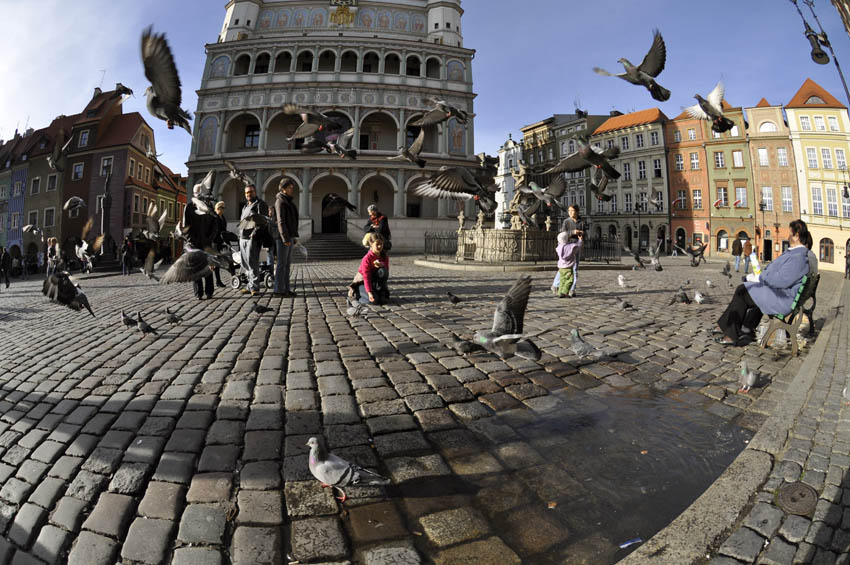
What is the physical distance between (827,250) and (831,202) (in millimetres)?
4219

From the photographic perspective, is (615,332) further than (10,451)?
Yes

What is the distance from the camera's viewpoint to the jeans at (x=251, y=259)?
8375 mm

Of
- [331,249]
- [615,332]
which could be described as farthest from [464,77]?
[615,332]

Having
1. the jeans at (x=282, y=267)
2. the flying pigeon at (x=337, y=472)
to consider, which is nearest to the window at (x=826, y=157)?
the jeans at (x=282, y=267)

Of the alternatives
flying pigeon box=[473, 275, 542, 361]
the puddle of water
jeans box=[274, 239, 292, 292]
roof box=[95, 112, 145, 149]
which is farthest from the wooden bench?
roof box=[95, 112, 145, 149]

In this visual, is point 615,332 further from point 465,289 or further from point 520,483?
point 465,289

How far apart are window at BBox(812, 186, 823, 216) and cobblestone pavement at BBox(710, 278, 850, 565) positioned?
154ft

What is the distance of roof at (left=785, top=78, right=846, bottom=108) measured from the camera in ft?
120

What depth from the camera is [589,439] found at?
2424mm

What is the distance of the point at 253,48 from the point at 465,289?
1541 inches

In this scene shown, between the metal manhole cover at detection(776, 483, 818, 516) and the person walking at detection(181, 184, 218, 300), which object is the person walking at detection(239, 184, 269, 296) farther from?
the metal manhole cover at detection(776, 483, 818, 516)

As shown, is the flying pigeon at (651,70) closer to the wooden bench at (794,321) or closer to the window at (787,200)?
the wooden bench at (794,321)

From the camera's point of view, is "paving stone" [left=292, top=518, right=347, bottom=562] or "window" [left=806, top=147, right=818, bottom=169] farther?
"window" [left=806, top=147, right=818, bottom=169]

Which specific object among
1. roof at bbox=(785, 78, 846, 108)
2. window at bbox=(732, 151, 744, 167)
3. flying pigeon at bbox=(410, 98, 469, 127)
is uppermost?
roof at bbox=(785, 78, 846, 108)
